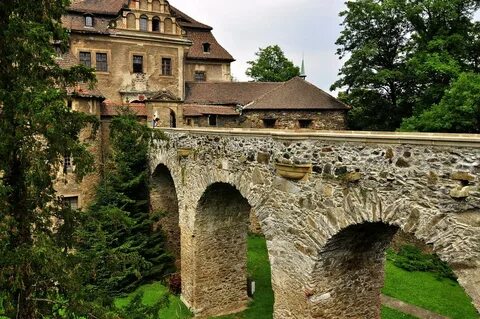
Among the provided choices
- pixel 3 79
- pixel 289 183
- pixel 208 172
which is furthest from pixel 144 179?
pixel 3 79

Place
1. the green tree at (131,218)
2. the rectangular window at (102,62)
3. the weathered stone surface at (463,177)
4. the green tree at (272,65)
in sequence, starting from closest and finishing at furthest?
the weathered stone surface at (463,177)
the green tree at (131,218)
the rectangular window at (102,62)
the green tree at (272,65)

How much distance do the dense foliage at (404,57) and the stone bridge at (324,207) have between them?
1156 cm

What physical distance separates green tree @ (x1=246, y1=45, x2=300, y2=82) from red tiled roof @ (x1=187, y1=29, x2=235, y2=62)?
10064 millimetres

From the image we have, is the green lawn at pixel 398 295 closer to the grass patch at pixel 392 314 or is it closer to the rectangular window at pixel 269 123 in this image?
the grass patch at pixel 392 314

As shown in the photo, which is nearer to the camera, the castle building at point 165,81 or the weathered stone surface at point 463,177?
the weathered stone surface at point 463,177

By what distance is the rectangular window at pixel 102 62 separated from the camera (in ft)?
89.6

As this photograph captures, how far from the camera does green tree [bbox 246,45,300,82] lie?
141 feet

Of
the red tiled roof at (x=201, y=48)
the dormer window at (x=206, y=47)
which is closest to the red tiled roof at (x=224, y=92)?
the red tiled roof at (x=201, y=48)

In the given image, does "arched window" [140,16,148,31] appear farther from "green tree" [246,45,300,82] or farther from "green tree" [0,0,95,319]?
"green tree" [0,0,95,319]

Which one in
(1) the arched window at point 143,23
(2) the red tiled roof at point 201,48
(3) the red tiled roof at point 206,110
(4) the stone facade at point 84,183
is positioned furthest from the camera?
(2) the red tiled roof at point 201,48

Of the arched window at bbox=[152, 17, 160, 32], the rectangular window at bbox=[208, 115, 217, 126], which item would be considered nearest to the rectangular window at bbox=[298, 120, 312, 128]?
the rectangular window at bbox=[208, 115, 217, 126]

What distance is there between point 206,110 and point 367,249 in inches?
693

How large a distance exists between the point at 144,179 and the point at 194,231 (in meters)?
6.03

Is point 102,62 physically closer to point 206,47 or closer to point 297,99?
point 206,47
